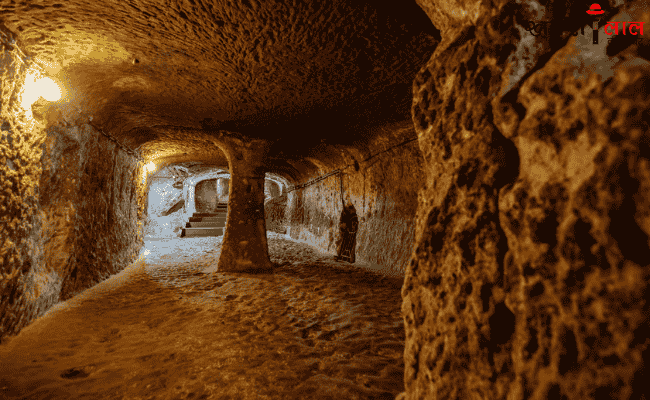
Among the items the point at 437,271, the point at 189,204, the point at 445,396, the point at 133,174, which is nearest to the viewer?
the point at 445,396

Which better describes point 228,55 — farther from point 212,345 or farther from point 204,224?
point 204,224

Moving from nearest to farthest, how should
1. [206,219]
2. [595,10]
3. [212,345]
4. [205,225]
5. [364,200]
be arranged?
[595,10] < [212,345] < [364,200] < [205,225] < [206,219]

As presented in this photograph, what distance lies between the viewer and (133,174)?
584 cm

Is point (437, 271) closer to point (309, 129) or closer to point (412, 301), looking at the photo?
point (412, 301)

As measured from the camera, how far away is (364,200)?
586cm

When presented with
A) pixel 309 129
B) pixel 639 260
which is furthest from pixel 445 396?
pixel 309 129

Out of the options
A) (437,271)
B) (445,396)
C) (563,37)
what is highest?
(563,37)

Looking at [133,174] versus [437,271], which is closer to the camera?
[437,271]

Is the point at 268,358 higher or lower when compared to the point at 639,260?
lower

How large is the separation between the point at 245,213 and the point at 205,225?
7965mm

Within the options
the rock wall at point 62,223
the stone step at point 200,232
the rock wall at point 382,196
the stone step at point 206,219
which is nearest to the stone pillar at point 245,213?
the rock wall at point 62,223

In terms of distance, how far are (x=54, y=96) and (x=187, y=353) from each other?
294 centimetres

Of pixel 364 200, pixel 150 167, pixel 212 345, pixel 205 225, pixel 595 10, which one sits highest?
pixel 150 167

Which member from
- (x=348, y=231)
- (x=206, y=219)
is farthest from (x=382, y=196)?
(x=206, y=219)
